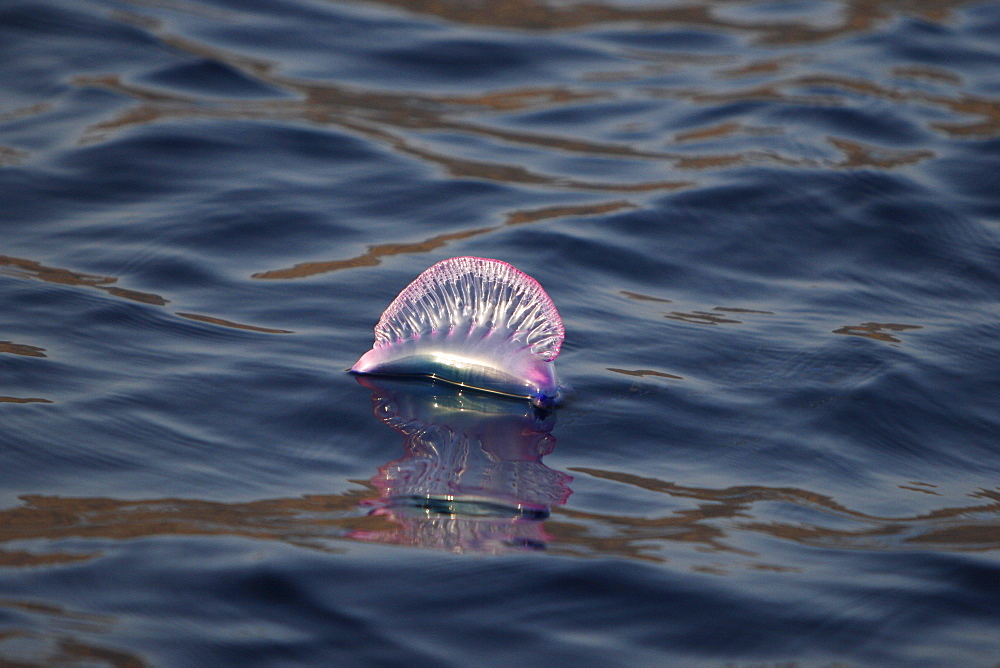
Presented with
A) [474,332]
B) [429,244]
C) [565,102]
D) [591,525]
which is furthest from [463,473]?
[565,102]

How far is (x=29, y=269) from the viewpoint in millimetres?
3127

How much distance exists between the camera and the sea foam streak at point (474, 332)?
8.21ft

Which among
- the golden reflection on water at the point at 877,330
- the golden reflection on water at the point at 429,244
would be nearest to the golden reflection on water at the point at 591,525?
the golden reflection on water at the point at 877,330

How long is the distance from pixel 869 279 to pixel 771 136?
4.25 feet

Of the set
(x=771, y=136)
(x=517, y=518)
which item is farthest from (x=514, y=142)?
(x=517, y=518)

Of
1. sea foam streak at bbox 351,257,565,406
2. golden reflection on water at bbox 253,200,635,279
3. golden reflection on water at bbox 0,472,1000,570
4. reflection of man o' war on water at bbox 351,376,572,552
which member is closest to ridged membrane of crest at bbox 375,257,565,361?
sea foam streak at bbox 351,257,565,406

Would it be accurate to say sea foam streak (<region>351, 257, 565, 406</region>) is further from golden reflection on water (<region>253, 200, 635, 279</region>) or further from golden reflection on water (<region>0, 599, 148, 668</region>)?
golden reflection on water (<region>0, 599, 148, 668</region>)

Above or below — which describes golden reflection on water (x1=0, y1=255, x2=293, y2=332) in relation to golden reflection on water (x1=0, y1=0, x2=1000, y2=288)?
below

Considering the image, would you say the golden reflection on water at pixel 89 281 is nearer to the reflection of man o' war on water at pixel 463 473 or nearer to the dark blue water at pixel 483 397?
the dark blue water at pixel 483 397

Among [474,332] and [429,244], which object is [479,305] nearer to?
[474,332]

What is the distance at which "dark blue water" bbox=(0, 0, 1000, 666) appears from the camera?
6.16 feet

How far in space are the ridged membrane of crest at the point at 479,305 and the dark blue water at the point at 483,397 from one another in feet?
0.57

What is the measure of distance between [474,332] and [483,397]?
164 mm

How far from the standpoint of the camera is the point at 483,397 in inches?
103
